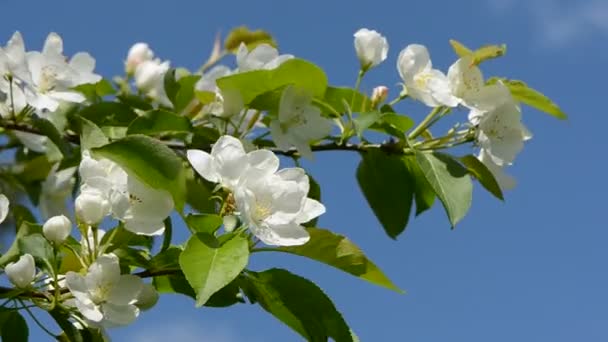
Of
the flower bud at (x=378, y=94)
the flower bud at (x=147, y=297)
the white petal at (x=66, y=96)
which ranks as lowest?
the flower bud at (x=147, y=297)

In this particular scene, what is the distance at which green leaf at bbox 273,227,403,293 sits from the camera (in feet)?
5.71

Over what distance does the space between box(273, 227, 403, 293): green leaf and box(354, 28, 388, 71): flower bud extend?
0.55m

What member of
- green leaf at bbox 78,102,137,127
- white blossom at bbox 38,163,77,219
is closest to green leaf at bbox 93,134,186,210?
green leaf at bbox 78,102,137,127

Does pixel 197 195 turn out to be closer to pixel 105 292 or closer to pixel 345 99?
pixel 345 99

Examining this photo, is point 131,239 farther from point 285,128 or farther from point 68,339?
point 285,128

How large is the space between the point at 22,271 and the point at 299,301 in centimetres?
38

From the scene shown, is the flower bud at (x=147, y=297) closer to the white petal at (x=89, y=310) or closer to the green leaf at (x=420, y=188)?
the white petal at (x=89, y=310)

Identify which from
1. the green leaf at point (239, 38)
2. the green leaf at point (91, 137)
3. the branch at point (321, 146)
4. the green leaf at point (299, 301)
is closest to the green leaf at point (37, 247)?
the green leaf at point (91, 137)

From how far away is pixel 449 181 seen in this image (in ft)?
6.61

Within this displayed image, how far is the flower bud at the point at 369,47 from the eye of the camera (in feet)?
7.25

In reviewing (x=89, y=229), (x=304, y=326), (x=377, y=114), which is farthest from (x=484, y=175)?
(x=89, y=229)

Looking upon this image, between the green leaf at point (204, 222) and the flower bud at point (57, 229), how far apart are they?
0.17 m

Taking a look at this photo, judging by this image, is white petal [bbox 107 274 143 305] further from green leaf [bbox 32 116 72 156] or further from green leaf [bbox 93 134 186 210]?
green leaf [bbox 32 116 72 156]

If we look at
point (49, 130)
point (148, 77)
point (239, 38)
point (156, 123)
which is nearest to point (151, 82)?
point (148, 77)
